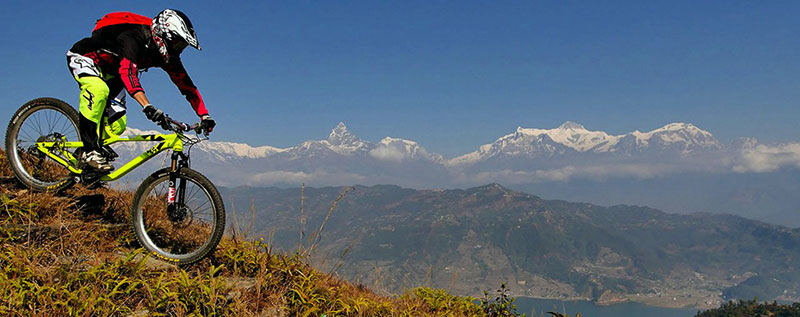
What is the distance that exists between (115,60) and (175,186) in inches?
96.0

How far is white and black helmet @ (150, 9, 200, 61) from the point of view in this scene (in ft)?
20.1

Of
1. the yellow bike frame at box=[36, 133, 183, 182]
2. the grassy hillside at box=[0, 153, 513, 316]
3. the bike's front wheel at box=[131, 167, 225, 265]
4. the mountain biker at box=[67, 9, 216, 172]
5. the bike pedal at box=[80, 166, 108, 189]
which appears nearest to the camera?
the grassy hillside at box=[0, 153, 513, 316]

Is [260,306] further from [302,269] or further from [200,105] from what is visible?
[200,105]

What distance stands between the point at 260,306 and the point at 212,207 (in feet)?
4.94

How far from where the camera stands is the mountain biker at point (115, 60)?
608cm

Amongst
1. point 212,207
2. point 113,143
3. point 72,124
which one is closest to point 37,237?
point 113,143

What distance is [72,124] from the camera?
23.8 feet

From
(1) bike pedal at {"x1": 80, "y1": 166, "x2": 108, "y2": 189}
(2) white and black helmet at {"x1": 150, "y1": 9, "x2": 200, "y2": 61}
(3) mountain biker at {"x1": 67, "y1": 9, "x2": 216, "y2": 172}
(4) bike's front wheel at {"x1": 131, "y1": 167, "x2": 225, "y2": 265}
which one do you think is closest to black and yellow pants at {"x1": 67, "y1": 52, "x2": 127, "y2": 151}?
(3) mountain biker at {"x1": 67, "y1": 9, "x2": 216, "y2": 172}

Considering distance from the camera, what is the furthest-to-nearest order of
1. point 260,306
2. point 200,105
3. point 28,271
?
1. point 200,105
2. point 260,306
3. point 28,271

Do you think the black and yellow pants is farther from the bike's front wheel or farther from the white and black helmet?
the bike's front wheel

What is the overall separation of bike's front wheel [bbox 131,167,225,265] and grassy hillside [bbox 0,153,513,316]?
21 centimetres

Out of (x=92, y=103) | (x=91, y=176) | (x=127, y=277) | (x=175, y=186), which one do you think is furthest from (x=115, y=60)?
(x=127, y=277)

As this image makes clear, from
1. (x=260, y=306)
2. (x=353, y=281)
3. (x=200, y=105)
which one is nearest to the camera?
(x=260, y=306)

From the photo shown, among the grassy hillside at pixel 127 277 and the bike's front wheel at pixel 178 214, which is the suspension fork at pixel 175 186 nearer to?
the bike's front wheel at pixel 178 214
